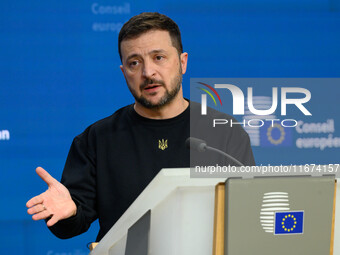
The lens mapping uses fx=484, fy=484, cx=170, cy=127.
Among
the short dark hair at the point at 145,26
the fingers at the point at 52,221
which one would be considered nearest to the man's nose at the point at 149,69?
the short dark hair at the point at 145,26

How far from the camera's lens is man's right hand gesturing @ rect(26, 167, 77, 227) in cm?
129

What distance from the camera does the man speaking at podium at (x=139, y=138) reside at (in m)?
1.88

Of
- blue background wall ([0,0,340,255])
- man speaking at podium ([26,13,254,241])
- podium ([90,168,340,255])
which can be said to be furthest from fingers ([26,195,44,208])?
blue background wall ([0,0,340,255])

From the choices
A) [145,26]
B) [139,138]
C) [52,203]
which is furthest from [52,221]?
[145,26]

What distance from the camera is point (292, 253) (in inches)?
37.7

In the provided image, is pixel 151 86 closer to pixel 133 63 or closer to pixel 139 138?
pixel 133 63

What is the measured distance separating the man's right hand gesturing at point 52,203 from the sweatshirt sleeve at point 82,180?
23cm

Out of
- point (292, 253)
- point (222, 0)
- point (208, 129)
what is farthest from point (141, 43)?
point (222, 0)

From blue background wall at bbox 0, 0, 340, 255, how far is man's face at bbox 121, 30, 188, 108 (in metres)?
0.92

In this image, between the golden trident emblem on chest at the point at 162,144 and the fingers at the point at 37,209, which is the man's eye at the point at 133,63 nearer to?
the golden trident emblem on chest at the point at 162,144

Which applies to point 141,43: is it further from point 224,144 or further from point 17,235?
point 17,235

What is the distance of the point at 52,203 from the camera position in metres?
1.36

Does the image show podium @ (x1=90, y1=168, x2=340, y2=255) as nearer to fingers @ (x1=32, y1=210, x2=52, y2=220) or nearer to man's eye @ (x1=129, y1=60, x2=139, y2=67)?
fingers @ (x1=32, y1=210, x2=52, y2=220)

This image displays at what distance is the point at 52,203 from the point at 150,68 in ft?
2.37
